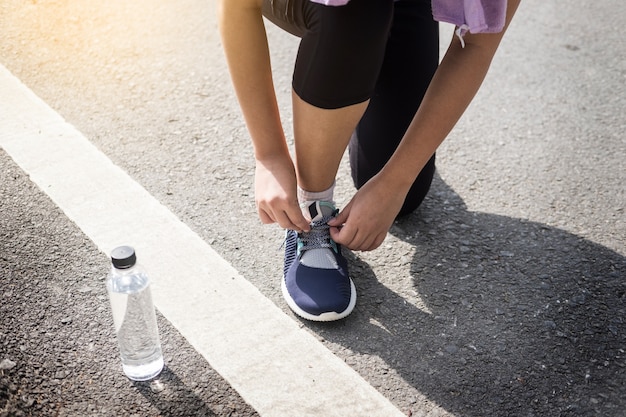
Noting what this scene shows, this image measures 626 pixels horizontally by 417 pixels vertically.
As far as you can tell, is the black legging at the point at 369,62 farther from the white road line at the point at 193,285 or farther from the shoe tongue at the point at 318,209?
the white road line at the point at 193,285

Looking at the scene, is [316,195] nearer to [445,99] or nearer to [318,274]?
[318,274]

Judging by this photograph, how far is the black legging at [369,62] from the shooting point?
170 cm

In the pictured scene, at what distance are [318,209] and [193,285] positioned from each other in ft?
1.30

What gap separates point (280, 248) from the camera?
2193 mm

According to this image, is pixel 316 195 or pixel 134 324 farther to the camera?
pixel 316 195

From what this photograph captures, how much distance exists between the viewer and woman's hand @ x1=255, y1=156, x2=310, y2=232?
6.12 ft

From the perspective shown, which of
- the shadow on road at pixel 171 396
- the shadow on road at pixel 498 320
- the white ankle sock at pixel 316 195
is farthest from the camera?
the white ankle sock at pixel 316 195

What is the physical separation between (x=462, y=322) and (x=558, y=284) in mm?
339

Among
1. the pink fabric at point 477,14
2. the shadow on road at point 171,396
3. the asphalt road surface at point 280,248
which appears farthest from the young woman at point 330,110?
the shadow on road at point 171,396

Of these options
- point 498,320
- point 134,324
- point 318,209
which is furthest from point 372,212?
point 134,324

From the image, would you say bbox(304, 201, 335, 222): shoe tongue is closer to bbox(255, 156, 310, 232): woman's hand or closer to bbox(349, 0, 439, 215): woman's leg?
bbox(255, 156, 310, 232): woman's hand

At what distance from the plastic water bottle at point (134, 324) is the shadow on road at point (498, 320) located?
43cm

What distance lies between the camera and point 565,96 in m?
3.02

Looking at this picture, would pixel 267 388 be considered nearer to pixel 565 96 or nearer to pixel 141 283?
pixel 141 283
